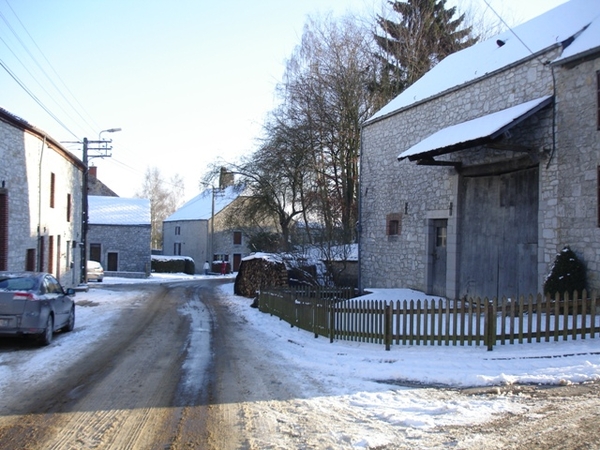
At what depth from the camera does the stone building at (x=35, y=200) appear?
17.2m

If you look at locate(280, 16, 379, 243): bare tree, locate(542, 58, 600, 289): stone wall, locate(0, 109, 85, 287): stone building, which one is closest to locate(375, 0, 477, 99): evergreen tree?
locate(280, 16, 379, 243): bare tree

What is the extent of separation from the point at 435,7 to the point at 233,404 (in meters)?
32.0

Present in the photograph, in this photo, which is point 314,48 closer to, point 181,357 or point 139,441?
point 181,357

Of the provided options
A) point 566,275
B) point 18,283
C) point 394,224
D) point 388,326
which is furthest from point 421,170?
point 18,283

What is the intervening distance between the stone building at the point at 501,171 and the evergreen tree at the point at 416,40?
39.1ft

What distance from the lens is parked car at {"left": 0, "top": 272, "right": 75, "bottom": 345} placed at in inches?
405

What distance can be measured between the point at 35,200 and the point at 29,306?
434 inches

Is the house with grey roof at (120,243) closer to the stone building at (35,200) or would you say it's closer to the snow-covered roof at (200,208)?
the snow-covered roof at (200,208)

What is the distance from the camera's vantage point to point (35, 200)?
2012 centimetres

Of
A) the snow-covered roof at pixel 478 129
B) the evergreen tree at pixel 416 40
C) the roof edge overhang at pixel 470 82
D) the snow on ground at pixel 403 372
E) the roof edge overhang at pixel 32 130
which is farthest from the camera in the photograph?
the evergreen tree at pixel 416 40

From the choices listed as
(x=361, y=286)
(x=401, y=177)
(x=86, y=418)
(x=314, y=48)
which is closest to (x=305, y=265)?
(x=361, y=286)

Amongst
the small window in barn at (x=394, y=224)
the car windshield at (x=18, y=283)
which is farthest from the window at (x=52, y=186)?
the small window in barn at (x=394, y=224)

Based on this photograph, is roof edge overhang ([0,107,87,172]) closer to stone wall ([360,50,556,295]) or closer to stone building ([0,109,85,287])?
stone building ([0,109,85,287])

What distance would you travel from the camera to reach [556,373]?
776 cm
